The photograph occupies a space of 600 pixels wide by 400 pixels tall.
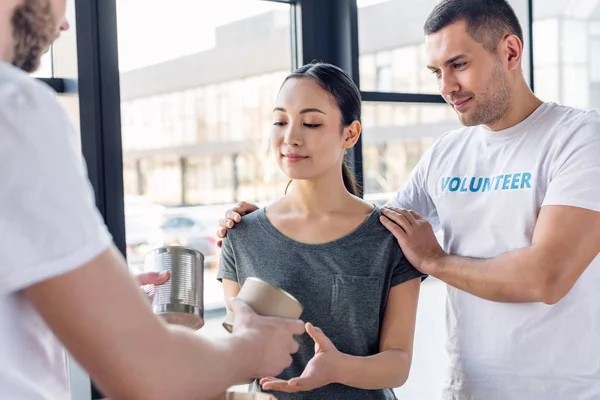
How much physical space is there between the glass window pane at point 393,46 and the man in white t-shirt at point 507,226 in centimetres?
55

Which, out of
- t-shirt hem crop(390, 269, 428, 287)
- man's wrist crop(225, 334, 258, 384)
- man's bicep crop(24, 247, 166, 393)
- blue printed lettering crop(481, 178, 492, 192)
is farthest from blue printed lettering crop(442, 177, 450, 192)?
man's bicep crop(24, 247, 166, 393)

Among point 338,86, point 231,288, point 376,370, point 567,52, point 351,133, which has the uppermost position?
point 567,52

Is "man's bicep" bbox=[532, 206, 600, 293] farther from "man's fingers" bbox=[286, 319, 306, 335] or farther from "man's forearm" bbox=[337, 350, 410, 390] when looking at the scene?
"man's fingers" bbox=[286, 319, 306, 335]

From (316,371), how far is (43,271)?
2.47 feet

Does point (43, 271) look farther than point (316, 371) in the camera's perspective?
No

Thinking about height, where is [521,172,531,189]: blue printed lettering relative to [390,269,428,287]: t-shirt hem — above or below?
above

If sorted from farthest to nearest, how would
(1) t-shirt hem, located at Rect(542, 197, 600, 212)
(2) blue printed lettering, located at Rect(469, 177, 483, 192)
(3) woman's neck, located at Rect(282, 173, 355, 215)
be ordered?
(2) blue printed lettering, located at Rect(469, 177, 483, 192)
(3) woman's neck, located at Rect(282, 173, 355, 215)
(1) t-shirt hem, located at Rect(542, 197, 600, 212)

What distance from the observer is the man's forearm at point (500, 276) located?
5.04ft

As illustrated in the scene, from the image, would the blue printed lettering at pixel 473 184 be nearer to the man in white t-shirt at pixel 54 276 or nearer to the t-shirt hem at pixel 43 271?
the man in white t-shirt at pixel 54 276

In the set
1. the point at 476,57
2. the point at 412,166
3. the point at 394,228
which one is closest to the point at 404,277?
the point at 394,228

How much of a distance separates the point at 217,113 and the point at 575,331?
111 centimetres

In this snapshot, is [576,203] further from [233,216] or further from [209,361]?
[209,361]

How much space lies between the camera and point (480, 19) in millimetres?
1713

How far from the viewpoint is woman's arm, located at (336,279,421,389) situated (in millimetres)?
1406
